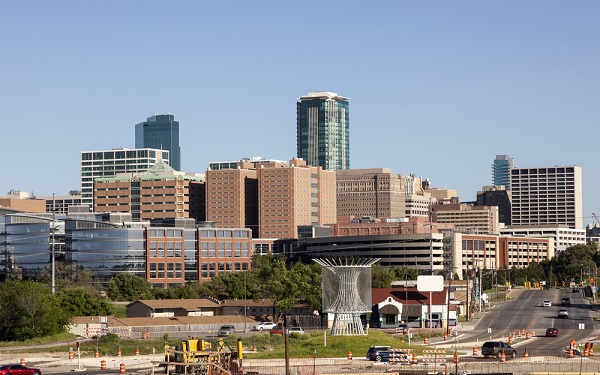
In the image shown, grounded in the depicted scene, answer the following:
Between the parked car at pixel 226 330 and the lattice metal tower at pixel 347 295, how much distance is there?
19.6m

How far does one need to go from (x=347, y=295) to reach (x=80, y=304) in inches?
2031

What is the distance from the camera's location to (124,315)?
18538 centimetres

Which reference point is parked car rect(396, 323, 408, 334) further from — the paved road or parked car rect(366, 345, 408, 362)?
parked car rect(366, 345, 408, 362)

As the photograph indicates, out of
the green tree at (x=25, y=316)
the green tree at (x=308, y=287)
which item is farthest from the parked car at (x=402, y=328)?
the green tree at (x=25, y=316)

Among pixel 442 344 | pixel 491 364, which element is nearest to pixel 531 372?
pixel 491 364

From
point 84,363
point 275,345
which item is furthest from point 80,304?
point 84,363

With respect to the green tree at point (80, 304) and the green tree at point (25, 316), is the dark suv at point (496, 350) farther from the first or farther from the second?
the green tree at point (80, 304)

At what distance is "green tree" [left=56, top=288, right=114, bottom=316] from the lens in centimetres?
15575

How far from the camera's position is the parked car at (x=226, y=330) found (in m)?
137

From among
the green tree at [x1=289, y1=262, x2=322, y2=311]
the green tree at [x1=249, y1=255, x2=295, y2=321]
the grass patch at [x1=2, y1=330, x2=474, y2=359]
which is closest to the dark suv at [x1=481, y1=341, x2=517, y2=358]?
the grass patch at [x1=2, y1=330, x2=474, y2=359]

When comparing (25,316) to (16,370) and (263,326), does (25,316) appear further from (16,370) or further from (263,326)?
(16,370)

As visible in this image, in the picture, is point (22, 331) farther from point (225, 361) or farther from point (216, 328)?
point (225, 361)

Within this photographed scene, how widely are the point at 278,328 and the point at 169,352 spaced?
70069mm

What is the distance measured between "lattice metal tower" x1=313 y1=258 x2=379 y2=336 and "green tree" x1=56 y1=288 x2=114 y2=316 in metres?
46.9
